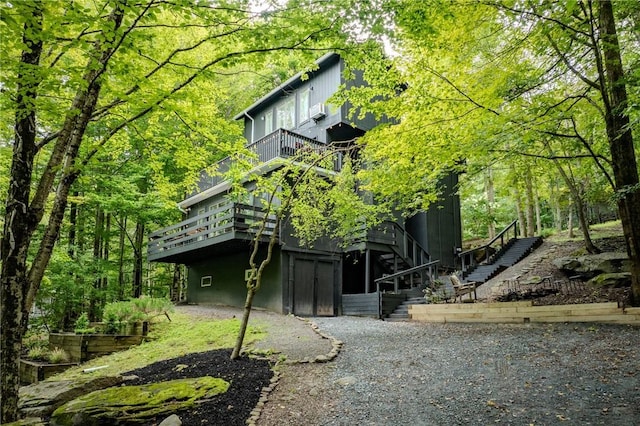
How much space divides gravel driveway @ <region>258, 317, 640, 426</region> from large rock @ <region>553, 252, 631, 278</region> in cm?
401

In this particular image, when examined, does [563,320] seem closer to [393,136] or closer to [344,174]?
[393,136]

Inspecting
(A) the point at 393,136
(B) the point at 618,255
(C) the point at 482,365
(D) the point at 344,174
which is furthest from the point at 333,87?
(C) the point at 482,365

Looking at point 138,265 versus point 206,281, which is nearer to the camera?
point 206,281

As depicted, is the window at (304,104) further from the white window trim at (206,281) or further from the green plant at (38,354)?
the green plant at (38,354)

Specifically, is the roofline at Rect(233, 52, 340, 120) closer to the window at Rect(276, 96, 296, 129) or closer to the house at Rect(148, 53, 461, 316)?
the house at Rect(148, 53, 461, 316)

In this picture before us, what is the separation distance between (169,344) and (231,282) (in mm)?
5921

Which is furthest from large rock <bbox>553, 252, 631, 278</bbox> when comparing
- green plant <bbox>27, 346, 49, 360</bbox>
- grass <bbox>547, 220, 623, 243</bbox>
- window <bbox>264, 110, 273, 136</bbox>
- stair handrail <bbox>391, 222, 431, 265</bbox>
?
green plant <bbox>27, 346, 49, 360</bbox>

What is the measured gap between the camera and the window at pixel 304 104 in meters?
16.5

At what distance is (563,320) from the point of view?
327 inches

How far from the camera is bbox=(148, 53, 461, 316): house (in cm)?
1275

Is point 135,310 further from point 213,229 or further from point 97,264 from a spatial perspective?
point 97,264

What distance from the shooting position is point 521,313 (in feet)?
29.5

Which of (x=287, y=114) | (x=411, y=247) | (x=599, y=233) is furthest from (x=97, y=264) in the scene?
(x=599, y=233)

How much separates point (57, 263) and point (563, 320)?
14.1 meters
